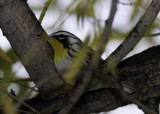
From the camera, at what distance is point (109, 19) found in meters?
0.90

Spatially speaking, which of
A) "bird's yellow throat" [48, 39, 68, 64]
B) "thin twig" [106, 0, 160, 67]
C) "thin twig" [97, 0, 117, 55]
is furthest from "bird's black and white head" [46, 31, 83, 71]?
"thin twig" [97, 0, 117, 55]

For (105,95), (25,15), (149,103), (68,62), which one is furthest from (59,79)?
(149,103)

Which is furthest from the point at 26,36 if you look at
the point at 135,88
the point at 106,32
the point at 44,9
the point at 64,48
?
the point at 106,32

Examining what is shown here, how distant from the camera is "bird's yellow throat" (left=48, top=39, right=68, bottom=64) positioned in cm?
206

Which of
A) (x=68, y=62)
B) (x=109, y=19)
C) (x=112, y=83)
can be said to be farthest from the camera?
(x=68, y=62)

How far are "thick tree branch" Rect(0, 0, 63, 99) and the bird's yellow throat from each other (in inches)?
2.1

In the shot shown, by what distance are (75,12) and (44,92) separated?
0.97 metres

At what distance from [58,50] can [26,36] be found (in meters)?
0.25

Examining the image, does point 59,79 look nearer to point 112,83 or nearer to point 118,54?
point 118,54

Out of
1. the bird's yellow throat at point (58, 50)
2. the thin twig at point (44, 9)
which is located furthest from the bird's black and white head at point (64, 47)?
the thin twig at point (44, 9)

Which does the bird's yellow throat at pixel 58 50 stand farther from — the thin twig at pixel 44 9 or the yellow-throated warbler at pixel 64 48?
the thin twig at pixel 44 9

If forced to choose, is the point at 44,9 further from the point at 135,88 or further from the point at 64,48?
the point at 135,88

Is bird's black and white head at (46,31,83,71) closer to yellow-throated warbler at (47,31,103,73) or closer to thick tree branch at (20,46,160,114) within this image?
yellow-throated warbler at (47,31,103,73)

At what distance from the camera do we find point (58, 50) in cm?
211
